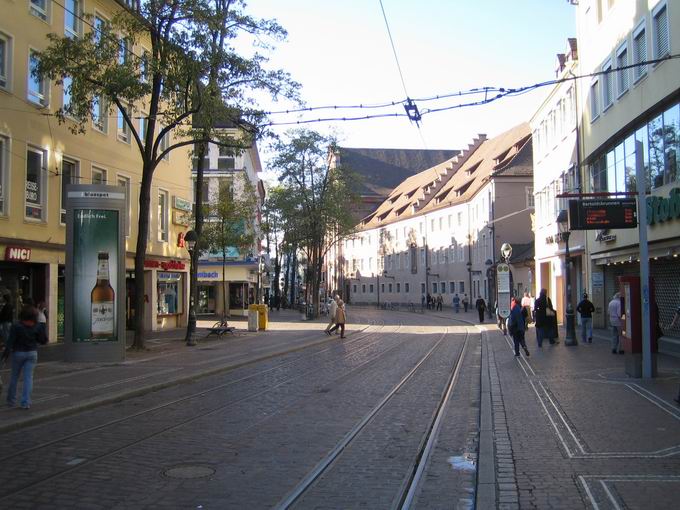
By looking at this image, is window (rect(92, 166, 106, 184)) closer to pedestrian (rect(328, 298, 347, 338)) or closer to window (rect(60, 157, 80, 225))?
window (rect(60, 157, 80, 225))

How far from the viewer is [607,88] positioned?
26578 millimetres

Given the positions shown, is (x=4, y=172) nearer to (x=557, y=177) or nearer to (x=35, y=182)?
(x=35, y=182)

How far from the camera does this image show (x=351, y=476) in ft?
22.9

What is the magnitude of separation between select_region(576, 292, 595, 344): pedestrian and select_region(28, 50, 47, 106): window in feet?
62.3

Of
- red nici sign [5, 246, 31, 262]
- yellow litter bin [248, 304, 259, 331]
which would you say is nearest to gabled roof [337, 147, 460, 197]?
yellow litter bin [248, 304, 259, 331]

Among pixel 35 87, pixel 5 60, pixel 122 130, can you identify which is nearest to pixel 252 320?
pixel 122 130

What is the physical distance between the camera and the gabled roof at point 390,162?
115 m

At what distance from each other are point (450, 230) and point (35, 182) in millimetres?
54252

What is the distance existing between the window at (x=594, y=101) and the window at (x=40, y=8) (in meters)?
21.3

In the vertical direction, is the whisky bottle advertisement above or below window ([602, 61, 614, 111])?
below

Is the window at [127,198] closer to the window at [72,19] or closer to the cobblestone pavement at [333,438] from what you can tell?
the window at [72,19]

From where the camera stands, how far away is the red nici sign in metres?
20.5

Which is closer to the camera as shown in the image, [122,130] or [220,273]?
[122,130]

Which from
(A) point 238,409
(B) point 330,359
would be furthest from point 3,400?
(B) point 330,359
